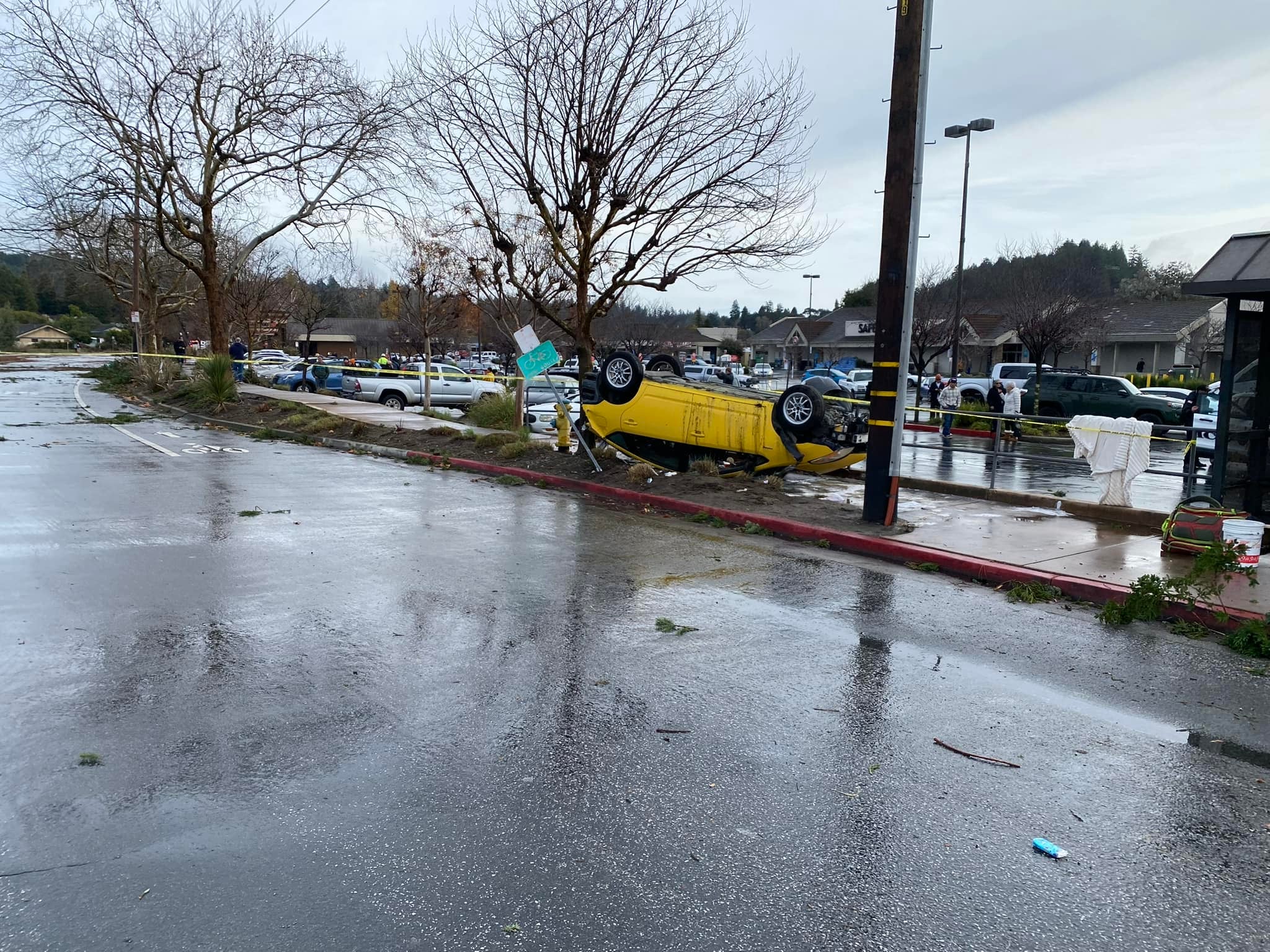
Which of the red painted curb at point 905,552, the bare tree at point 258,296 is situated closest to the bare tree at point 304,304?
the bare tree at point 258,296

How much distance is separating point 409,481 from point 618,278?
5.00 meters

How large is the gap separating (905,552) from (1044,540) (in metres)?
1.71

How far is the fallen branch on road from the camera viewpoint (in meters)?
4.67

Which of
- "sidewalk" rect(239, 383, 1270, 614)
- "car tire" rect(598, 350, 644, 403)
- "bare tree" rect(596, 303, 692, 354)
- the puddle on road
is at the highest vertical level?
"bare tree" rect(596, 303, 692, 354)

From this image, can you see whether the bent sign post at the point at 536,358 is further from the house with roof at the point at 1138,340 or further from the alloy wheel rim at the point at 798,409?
the house with roof at the point at 1138,340

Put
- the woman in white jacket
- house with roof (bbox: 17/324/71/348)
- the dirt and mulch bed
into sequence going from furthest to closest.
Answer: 1. house with roof (bbox: 17/324/71/348)
2. the woman in white jacket
3. the dirt and mulch bed

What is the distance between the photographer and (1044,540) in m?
10.2

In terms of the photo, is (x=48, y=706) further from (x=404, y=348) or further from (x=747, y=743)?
(x=404, y=348)

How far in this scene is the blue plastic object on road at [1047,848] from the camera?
3.79 meters

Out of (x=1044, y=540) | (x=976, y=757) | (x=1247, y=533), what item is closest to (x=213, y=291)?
(x=1044, y=540)

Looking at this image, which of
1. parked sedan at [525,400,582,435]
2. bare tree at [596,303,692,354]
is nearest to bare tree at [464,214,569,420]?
parked sedan at [525,400,582,435]

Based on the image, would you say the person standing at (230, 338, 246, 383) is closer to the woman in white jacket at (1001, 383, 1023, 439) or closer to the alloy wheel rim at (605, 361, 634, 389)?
the alloy wheel rim at (605, 361, 634, 389)

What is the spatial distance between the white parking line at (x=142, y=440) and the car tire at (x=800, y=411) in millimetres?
10803

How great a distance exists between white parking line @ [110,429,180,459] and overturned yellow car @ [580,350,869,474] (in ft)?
26.9
